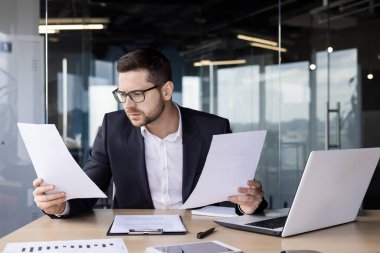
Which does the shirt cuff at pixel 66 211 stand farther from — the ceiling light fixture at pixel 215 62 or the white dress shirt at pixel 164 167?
the ceiling light fixture at pixel 215 62

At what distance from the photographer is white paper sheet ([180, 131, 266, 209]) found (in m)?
1.76

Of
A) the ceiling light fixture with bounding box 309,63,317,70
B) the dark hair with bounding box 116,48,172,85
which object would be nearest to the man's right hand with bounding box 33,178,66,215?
the dark hair with bounding box 116,48,172,85

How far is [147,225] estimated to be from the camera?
179 cm

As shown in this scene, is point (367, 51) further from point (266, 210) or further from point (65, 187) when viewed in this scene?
point (65, 187)

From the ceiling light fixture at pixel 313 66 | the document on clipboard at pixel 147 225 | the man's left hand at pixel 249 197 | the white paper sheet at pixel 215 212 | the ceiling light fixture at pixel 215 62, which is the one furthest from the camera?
the ceiling light fixture at pixel 215 62

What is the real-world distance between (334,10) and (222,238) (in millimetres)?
4525

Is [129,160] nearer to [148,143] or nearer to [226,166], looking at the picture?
[148,143]

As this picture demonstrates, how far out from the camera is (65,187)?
1817 mm

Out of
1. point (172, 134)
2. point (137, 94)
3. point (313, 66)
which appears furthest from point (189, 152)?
point (313, 66)

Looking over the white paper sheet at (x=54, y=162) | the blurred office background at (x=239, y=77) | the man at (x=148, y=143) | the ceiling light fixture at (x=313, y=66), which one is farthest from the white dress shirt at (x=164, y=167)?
the ceiling light fixture at (x=313, y=66)

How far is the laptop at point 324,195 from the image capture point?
5.14 ft

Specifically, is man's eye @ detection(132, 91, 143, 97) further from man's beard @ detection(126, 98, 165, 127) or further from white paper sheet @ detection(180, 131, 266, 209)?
white paper sheet @ detection(180, 131, 266, 209)

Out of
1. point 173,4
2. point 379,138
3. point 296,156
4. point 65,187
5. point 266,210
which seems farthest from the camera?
point 173,4

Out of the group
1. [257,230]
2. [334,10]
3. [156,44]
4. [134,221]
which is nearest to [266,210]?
[257,230]
